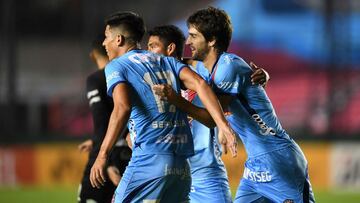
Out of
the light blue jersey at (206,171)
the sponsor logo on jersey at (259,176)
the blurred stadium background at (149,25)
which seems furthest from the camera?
the blurred stadium background at (149,25)

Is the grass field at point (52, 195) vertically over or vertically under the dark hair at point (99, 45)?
under

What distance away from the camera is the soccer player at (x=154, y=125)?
211 inches

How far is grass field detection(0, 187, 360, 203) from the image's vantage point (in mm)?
13742

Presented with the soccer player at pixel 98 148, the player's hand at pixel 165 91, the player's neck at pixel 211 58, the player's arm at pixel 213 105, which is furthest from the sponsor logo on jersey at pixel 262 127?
the soccer player at pixel 98 148

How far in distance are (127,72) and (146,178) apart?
2.38 feet

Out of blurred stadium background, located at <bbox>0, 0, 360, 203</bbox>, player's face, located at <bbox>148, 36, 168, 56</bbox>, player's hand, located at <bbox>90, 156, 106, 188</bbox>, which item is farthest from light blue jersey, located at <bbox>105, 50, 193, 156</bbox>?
blurred stadium background, located at <bbox>0, 0, 360, 203</bbox>

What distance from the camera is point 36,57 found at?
25.7 metres

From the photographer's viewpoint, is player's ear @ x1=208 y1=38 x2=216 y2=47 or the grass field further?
the grass field

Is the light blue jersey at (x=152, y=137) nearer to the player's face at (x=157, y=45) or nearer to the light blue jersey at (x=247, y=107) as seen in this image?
the light blue jersey at (x=247, y=107)

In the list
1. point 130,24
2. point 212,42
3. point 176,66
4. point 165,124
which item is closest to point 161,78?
point 176,66

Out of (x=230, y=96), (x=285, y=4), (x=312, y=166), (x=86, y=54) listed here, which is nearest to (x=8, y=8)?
(x=86, y=54)

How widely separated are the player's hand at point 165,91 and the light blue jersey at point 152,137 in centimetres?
11

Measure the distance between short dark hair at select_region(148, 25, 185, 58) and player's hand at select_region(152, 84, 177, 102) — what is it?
6.04 feet

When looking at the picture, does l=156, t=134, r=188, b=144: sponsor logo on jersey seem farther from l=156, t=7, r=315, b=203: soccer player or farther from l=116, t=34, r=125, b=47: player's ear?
l=116, t=34, r=125, b=47: player's ear
